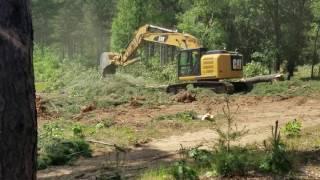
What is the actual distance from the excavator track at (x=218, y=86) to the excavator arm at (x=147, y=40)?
1940 mm

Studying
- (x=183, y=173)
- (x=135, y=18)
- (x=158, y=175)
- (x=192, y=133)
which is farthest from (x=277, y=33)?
(x=183, y=173)

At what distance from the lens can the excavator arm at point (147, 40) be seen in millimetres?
25719

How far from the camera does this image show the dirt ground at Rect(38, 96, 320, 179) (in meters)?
9.58

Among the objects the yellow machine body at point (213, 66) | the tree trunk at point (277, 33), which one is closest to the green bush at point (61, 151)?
the yellow machine body at point (213, 66)

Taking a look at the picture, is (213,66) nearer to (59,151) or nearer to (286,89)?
(286,89)

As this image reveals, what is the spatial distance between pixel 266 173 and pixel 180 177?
3.27ft

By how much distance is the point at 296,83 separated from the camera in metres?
23.9

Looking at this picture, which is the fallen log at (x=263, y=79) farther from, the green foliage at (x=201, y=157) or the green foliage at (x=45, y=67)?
the green foliage at (x=45, y=67)

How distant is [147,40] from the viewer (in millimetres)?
27453

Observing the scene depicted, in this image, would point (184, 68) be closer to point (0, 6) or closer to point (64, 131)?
point (64, 131)

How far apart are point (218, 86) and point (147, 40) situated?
17.6 ft

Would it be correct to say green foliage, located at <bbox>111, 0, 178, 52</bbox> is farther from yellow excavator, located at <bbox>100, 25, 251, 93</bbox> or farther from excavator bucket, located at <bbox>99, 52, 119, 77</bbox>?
yellow excavator, located at <bbox>100, 25, 251, 93</bbox>

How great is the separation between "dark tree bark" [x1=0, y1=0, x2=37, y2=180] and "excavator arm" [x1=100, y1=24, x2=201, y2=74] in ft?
70.5

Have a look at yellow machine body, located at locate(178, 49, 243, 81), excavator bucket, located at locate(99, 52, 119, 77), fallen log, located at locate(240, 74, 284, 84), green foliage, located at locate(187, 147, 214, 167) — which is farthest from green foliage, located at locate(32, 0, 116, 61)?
green foliage, located at locate(187, 147, 214, 167)
